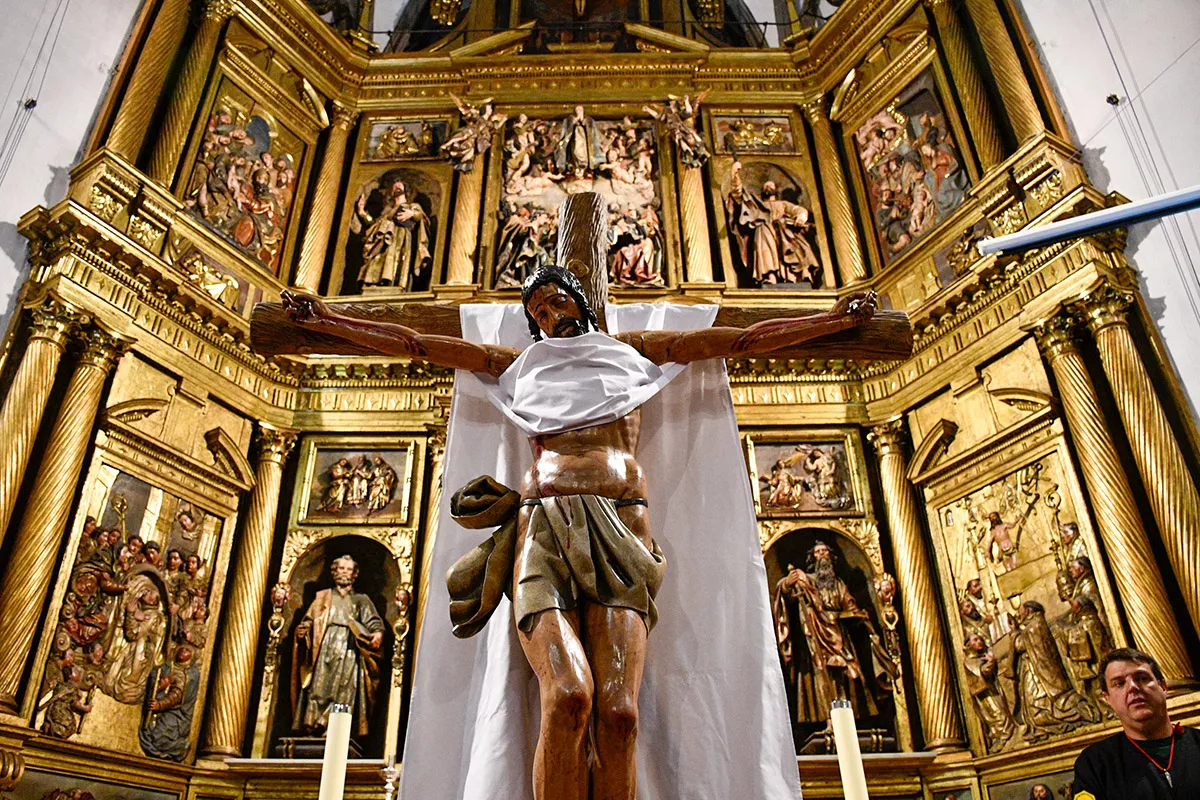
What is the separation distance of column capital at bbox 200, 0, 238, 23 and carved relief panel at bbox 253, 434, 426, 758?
Answer: 524 centimetres

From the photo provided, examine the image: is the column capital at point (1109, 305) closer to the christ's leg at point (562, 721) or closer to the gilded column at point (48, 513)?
the christ's leg at point (562, 721)

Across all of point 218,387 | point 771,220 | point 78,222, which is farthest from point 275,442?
point 771,220

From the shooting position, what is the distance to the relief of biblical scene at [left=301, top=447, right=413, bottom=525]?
346 inches

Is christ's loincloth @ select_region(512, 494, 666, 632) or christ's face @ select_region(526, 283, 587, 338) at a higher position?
christ's face @ select_region(526, 283, 587, 338)

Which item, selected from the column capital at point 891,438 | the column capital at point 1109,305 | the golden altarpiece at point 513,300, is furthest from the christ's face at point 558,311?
the column capital at point 891,438

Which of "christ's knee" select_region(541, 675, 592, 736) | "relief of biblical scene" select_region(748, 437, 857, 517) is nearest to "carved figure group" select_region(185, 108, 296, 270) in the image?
"relief of biblical scene" select_region(748, 437, 857, 517)

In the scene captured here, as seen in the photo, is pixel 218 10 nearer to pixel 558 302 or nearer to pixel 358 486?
pixel 358 486

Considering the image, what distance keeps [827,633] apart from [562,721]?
6.31m

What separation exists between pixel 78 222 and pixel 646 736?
7.04 m

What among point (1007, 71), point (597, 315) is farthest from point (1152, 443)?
point (597, 315)

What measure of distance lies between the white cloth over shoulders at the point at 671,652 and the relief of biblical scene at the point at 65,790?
4874 millimetres

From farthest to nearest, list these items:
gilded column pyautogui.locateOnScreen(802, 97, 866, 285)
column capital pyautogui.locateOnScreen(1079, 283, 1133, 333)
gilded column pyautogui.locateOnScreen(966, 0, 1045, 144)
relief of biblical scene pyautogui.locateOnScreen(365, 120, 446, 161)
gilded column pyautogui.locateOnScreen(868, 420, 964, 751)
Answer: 1. relief of biblical scene pyautogui.locateOnScreen(365, 120, 446, 161)
2. gilded column pyautogui.locateOnScreen(802, 97, 866, 285)
3. gilded column pyautogui.locateOnScreen(966, 0, 1045, 144)
4. gilded column pyautogui.locateOnScreen(868, 420, 964, 751)
5. column capital pyautogui.locateOnScreen(1079, 283, 1133, 333)

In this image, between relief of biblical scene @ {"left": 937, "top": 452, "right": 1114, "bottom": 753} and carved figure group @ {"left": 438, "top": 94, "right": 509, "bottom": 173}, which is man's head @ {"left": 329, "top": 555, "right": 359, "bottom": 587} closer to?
carved figure group @ {"left": 438, "top": 94, "right": 509, "bottom": 173}

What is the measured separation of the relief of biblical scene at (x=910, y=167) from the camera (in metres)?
9.37
